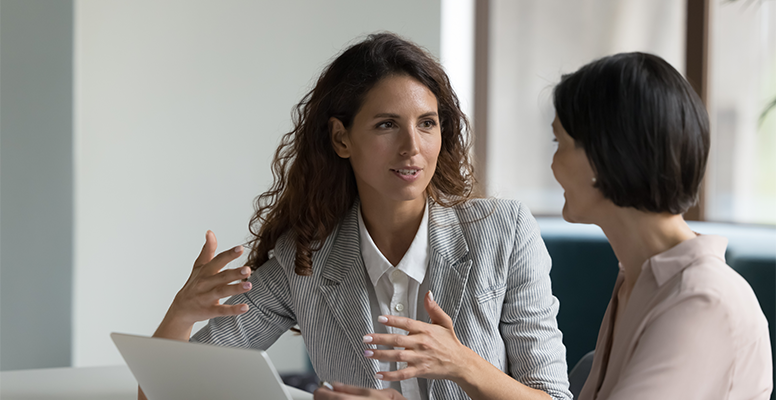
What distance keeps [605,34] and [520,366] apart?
89.7 inches

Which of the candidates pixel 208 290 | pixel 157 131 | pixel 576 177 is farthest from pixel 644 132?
pixel 157 131

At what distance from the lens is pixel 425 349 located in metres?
0.90

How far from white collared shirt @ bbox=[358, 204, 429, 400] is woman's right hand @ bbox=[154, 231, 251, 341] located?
29cm

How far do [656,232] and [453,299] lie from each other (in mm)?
588

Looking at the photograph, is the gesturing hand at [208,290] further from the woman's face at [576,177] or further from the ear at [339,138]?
the woman's face at [576,177]

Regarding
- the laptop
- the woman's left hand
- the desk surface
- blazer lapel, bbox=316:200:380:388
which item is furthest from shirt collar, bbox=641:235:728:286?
the desk surface

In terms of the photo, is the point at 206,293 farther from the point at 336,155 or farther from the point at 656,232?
the point at 656,232

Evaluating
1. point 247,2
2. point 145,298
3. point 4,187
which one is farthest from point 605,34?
point 4,187

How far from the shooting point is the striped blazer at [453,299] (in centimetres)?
123

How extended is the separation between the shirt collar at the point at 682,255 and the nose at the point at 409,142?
0.60 m

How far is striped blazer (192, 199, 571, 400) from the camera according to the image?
123 centimetres

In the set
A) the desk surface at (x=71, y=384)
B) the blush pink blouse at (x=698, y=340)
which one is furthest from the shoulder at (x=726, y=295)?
the desk surface at (x=71, y=384)

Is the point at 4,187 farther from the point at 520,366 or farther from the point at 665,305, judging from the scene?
the point at 665,305

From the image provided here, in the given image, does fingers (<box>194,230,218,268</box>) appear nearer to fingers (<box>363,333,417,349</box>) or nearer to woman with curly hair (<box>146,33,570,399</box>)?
woman with curly hair (<box>146,33,570,399</box>)
